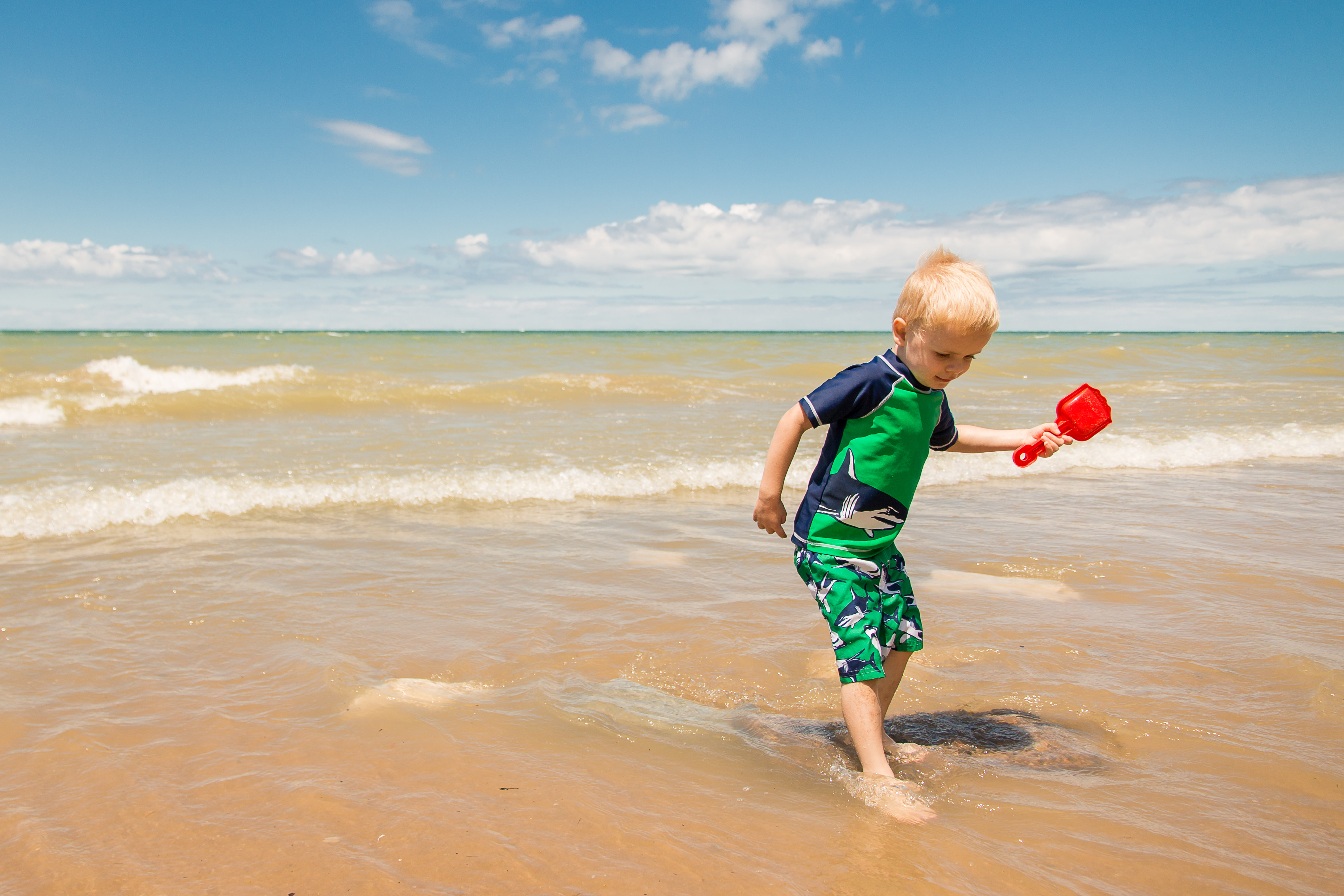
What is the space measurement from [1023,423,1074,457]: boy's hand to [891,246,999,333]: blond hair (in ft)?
1.43

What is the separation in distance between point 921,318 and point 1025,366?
84.4 feet

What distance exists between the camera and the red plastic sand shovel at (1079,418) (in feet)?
7.72

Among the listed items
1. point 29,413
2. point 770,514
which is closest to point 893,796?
point 770,514

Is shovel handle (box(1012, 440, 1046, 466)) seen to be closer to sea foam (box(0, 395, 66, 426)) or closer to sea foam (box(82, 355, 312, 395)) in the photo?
sea foam (box(0, 395, 66, 426))

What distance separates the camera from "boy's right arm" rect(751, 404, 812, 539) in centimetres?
219

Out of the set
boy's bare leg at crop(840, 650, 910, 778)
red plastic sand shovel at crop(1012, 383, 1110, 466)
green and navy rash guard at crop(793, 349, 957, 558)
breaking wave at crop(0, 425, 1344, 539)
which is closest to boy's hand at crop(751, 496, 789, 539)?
green and navy rash guard at crop(793, 349, 957, 558)

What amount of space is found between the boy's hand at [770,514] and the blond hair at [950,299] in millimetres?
625

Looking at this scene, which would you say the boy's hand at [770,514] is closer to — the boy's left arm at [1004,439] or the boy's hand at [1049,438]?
the boy's left arm at [1004,439]

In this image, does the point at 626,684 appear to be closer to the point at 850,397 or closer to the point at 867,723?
the point at 867,723

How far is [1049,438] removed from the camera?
2.41m

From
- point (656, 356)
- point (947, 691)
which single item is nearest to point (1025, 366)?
point (656, 356)

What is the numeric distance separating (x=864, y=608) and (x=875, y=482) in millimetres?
366

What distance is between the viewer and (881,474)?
7.63ft

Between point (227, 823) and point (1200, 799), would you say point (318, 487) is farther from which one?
point (1200, 799)
